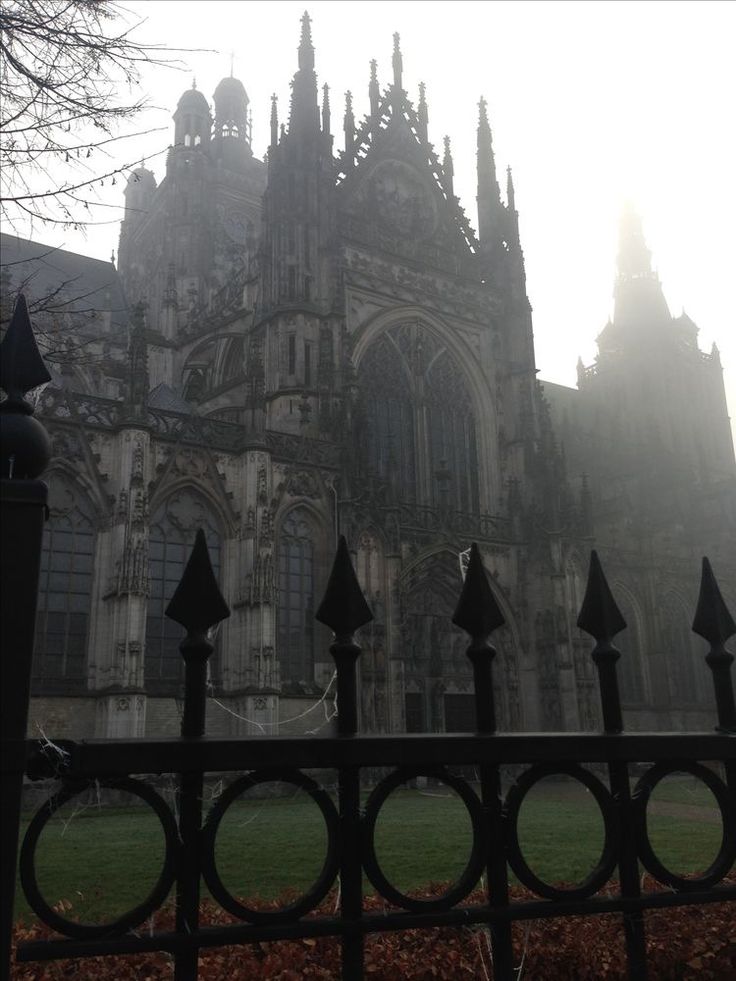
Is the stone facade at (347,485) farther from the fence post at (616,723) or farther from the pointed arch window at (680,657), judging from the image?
the fence post at (616,723)

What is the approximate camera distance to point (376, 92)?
32.3m

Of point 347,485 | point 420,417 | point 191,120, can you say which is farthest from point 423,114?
point 191,120

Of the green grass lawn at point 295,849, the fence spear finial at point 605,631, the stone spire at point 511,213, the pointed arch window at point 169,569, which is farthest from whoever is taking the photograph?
the stone spire at point 511,213

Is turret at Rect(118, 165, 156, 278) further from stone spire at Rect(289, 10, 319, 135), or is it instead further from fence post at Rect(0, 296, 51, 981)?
fence post at Rect(0, 296, 51, 981)

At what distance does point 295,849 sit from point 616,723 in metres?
7.12

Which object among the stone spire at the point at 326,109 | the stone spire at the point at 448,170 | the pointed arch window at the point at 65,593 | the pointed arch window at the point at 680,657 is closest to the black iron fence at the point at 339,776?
the pointed arch window at the point at 65,593

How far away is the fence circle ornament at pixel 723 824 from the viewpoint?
2.49m

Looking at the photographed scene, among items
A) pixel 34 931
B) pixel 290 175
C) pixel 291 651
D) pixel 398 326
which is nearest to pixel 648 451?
pixel 398 326

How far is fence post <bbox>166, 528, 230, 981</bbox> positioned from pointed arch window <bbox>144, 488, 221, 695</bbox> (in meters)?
17.7

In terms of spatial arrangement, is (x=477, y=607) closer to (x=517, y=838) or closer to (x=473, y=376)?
(x=517, y=838)

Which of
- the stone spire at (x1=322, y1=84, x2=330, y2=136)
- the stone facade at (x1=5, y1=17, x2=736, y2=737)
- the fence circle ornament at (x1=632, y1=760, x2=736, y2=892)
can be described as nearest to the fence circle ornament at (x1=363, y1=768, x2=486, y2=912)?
the fence circle ornament at (x1=632, y1=760, x2=736, y2=892)

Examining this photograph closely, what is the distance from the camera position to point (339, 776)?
234 centimetres

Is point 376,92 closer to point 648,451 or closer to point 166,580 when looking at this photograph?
point 166,580

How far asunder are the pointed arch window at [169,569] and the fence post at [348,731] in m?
17.6
